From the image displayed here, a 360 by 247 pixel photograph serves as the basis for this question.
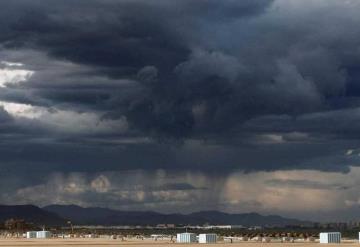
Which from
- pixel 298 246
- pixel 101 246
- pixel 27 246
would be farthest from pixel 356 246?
pixel 27 246

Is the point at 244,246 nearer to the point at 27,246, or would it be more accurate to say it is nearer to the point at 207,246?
the point at 207,246

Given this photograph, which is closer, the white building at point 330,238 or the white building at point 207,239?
the white building at point 330,238

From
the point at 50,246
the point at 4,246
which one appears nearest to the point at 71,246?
the point at 50,246

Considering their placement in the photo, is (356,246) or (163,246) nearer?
(356,246)

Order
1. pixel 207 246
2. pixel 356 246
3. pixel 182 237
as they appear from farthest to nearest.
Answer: pixel 182 237, pixel 207 246, pixel 356 246

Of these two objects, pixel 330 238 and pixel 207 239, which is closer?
pixel 330 238

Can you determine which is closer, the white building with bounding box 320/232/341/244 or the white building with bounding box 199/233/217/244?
the white building with bounding box 320/232/341/244

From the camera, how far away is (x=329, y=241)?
145250 millimetres

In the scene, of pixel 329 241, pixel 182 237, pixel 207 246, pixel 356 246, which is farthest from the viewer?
pixel 182 237

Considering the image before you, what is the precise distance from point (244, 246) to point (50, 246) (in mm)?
31909

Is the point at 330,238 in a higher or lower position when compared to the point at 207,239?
lower

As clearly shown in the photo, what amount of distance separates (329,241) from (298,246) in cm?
2150

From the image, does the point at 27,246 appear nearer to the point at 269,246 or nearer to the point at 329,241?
the point at 269,246

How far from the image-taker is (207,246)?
127625mm
